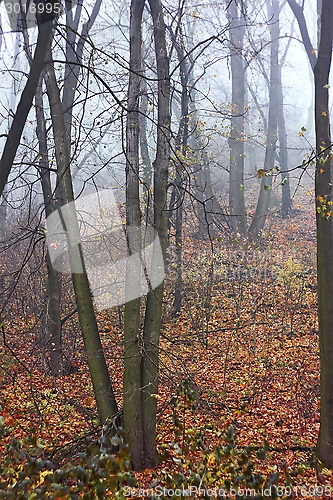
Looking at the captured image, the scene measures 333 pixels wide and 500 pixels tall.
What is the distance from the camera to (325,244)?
5.46 m

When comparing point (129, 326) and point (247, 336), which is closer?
point (129, 326)

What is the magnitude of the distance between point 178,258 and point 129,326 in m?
5.41

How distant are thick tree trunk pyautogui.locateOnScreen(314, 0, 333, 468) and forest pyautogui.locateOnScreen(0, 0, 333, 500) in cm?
2

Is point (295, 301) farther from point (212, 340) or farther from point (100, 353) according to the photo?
point (100, 353)

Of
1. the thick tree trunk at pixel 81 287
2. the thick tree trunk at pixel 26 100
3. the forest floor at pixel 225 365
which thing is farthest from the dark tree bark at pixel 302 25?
the thick tree trunk at pixel 26 100

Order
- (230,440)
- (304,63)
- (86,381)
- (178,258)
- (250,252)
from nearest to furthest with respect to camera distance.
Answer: (230,440) < (86,381) < (178,258) < (250,252) < (304,63)

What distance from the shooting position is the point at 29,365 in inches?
349

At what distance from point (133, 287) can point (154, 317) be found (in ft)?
1.64

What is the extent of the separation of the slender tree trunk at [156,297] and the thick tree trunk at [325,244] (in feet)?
6.46

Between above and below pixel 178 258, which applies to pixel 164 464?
below

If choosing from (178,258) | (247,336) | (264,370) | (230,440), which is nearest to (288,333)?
(247,336)

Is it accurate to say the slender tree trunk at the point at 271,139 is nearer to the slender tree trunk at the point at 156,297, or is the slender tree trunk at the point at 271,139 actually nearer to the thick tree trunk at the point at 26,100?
the slender tree trunk at the point at 156,297

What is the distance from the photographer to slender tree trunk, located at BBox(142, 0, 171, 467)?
208 inches

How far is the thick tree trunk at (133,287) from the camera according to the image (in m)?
5.13
